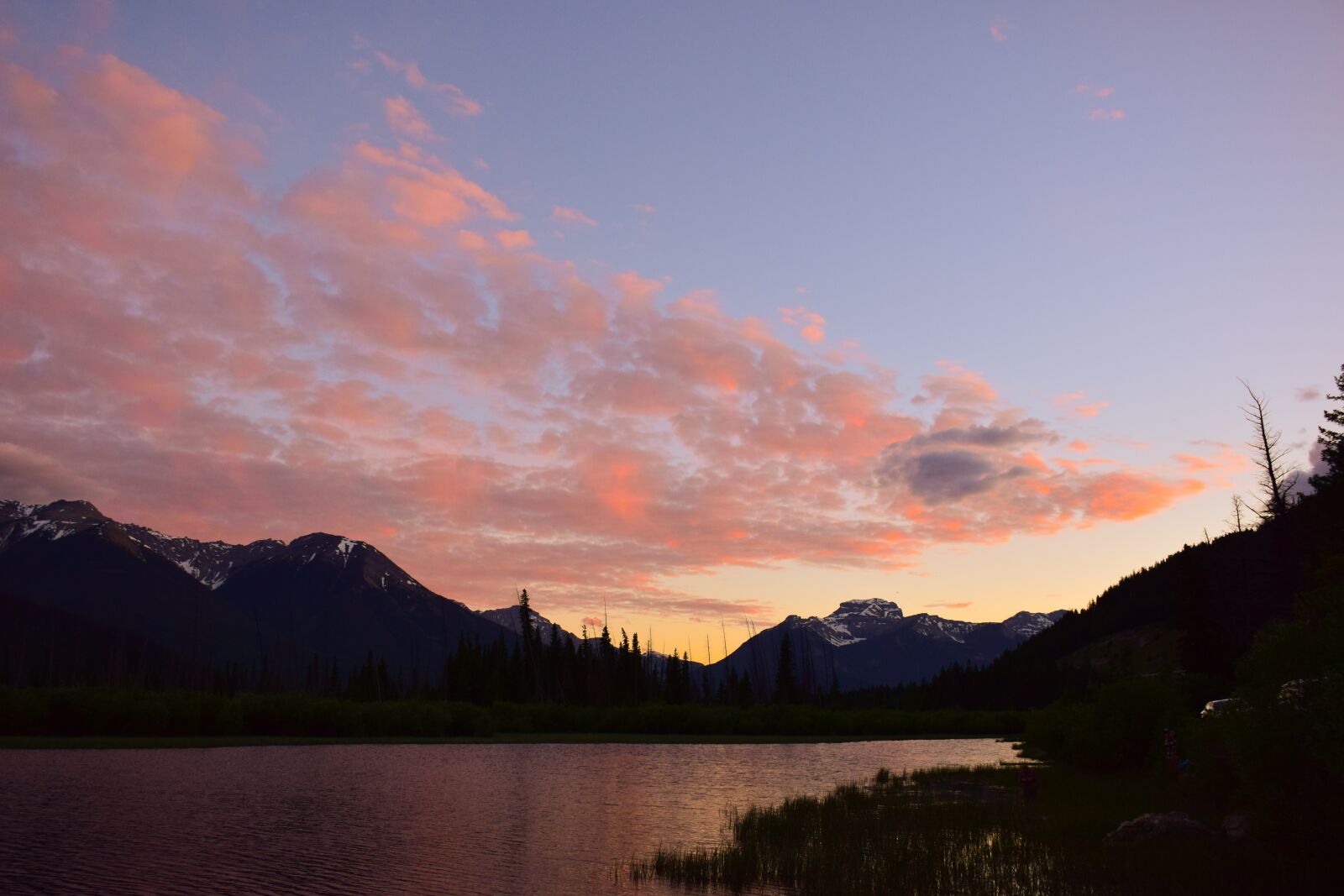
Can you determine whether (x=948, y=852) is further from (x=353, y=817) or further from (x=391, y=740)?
(x=391, y=740)

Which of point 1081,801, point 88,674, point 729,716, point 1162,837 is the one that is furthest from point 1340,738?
point 88,674

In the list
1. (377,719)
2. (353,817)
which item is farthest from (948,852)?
(377,719)

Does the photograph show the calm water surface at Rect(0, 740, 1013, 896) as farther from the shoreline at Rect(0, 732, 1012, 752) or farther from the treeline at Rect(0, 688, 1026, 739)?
the treeline at Rect(0, 688, 1026, 739)

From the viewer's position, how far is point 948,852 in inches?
1177

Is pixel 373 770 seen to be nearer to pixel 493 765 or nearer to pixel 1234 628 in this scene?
pixel 493 765

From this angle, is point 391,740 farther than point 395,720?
No

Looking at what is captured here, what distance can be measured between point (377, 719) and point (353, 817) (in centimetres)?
7141

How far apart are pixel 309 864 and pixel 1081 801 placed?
3212cm

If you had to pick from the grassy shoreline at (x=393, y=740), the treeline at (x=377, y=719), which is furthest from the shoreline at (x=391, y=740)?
the treeline at (x=377, y=719)

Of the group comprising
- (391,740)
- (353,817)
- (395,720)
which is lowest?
(353,817)

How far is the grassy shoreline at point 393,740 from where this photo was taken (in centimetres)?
7825

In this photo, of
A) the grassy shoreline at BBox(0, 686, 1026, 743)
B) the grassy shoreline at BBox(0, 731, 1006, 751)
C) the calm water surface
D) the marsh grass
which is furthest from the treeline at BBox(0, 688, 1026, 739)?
the marsh grass

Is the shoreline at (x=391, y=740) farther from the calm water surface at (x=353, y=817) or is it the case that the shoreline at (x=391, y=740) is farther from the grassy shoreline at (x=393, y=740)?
the calm water surface at (x=353, y=817)

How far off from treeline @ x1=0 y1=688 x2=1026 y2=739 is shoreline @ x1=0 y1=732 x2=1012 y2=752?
2.36 metres
